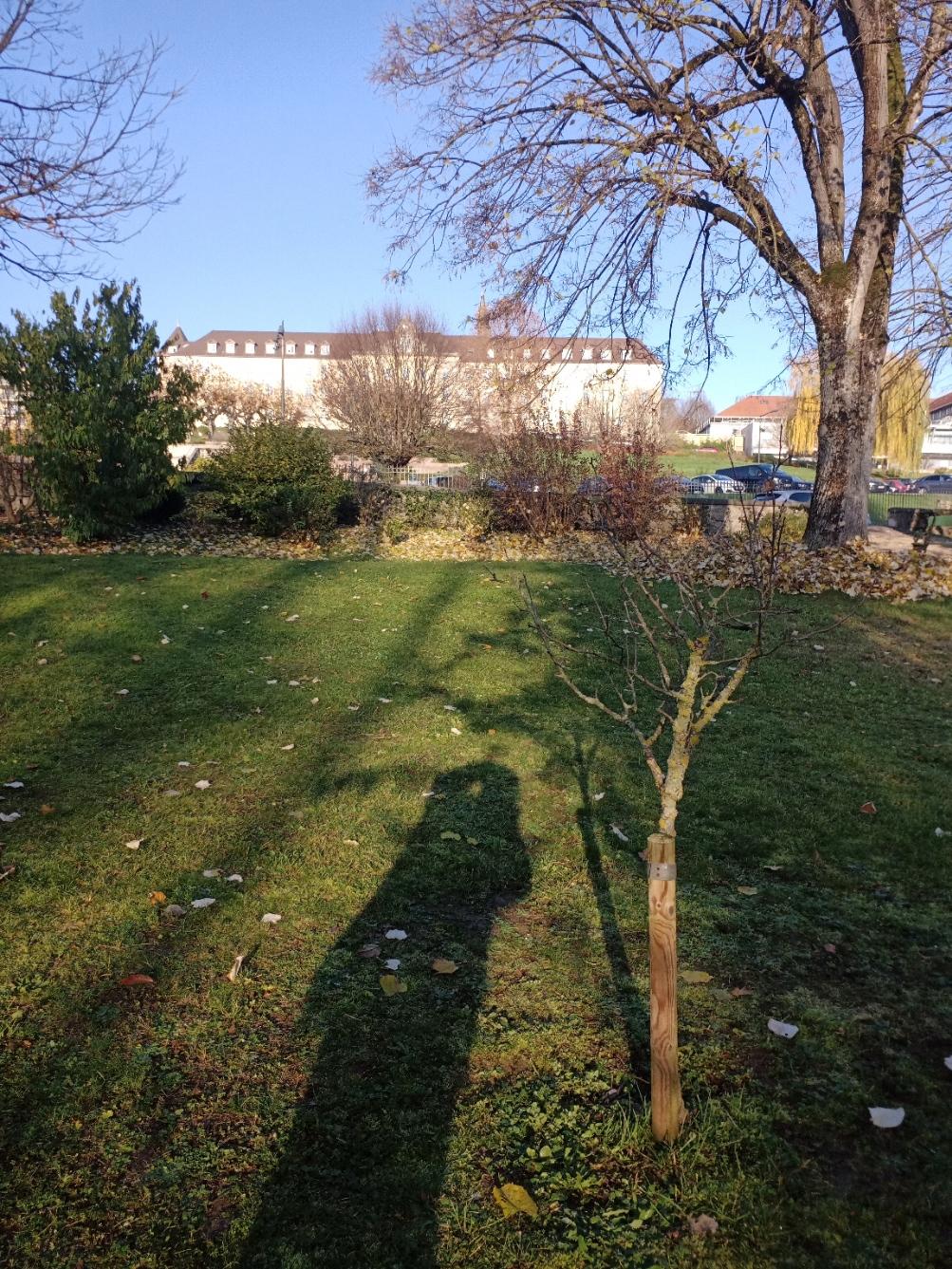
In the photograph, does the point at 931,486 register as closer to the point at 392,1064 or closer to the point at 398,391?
the point at 398,391

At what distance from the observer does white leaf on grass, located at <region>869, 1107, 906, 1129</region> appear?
2.53 meters

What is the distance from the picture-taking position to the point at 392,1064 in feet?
9.22

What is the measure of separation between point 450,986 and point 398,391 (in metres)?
32.5

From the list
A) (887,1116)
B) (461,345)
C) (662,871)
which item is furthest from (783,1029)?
(461,345)

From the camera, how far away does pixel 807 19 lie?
997 cm

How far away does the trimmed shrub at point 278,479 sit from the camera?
583 inches

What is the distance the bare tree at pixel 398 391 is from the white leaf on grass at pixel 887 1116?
33.1 m

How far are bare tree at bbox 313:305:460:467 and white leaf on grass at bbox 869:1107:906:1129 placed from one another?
109 ft

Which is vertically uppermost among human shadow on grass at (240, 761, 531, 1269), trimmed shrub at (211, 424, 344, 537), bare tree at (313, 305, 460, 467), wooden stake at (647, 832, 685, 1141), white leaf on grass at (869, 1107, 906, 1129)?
bare tree at (313, 305, 460, 467)

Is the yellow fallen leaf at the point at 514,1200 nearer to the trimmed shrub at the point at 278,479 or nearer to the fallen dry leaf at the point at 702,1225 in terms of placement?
the fallen dry leaf at the point at 702,1225

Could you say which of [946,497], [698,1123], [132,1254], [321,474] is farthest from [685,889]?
[946,497]

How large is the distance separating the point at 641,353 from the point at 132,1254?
11.9m

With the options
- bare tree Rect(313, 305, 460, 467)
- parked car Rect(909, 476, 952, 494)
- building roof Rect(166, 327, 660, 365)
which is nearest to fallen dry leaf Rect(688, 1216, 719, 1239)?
building roof Rect(166, 327, 660, 365)

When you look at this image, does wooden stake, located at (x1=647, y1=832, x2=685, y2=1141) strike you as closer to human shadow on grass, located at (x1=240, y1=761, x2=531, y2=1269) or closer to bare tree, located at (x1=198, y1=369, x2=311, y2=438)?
human shadow on grass, located at (x1=240, y1=761, x2=531, y2=1269)
